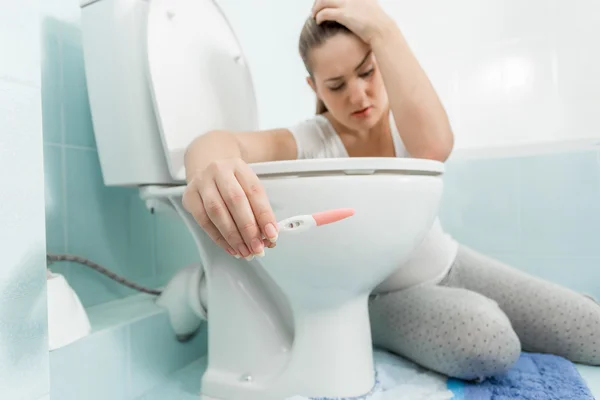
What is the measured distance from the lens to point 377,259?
62 centimetres

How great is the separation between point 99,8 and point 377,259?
2.13 feet

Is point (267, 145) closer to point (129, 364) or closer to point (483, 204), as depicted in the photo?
point (129, 364)

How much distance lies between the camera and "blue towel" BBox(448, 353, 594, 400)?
70cm

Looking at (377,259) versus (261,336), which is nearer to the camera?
(377,259)

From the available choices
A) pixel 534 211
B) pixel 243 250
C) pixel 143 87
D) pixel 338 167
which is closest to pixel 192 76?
pixel 143 87

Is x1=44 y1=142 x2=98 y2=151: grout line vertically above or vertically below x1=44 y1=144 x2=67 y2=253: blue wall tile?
above

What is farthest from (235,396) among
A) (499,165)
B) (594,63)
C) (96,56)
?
(594,63)

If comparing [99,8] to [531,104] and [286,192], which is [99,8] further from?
[531,104]

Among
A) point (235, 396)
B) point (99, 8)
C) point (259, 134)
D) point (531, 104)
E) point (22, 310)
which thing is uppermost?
point (99, 8)

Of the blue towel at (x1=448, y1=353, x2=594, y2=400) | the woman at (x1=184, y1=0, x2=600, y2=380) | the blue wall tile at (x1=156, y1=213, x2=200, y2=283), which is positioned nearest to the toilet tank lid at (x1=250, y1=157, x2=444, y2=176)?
the woman at (x1=184, y1=0, x2=600, y2=380)

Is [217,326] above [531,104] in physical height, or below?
below

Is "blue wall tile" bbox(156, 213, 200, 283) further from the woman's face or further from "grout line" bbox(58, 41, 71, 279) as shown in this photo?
the woman's face

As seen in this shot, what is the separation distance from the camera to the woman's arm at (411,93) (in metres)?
0.77

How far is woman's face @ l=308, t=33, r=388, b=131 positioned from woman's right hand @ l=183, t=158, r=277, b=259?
0.43 meters
